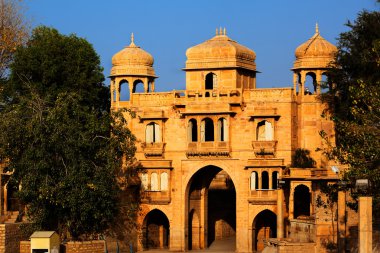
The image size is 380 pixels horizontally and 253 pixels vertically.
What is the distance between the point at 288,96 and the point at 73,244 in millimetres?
17207

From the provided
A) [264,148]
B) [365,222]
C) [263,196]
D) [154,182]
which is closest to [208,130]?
[154,182]

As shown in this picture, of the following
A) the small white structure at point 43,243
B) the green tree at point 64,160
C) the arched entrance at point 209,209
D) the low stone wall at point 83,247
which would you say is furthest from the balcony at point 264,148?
the small white structure at point 43,243

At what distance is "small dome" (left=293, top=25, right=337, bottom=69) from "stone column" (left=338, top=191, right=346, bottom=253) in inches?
566

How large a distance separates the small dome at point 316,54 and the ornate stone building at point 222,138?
51 mm

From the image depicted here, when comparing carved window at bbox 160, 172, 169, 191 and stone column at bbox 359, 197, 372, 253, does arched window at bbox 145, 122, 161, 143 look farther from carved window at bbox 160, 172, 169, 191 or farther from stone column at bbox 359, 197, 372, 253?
stone column at bbox 359, 197, 372, 253

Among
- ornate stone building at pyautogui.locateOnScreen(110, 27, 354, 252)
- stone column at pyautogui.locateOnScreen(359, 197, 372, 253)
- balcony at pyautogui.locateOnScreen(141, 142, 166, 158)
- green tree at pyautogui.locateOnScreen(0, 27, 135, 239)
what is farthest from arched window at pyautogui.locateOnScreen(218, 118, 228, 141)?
stone column at pyautogui.locateOnScreen(359, 197, 372, 253)

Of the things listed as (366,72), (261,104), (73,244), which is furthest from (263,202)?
(73,244)

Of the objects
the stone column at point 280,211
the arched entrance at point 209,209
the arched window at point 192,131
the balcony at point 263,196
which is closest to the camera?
the stone column at point 280,211

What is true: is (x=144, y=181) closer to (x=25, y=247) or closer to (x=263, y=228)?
(x=263, y=228)

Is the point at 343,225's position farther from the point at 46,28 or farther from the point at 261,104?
the point at 46,28

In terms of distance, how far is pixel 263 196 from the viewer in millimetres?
59281

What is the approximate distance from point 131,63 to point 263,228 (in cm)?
1140

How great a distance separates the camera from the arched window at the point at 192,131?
61281 millimetres

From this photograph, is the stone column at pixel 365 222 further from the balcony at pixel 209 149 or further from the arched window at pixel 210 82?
the arched window at pixel 210 82
